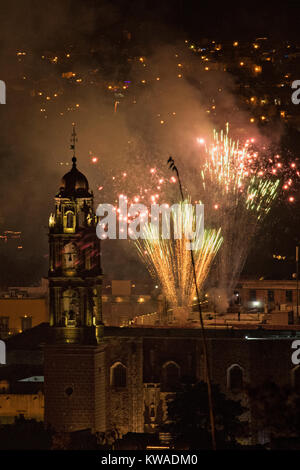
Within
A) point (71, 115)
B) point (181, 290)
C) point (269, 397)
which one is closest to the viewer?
point (269, 397)

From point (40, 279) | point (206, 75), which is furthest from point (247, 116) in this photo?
point (40, 279)

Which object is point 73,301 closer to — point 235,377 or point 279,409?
point 235,377

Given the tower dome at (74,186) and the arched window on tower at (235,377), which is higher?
the tower dome at (74,186)

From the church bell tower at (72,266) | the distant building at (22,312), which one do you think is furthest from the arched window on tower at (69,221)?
the distant building at (22,312)

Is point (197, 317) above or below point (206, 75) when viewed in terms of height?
below

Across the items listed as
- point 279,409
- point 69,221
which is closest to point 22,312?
point 69,221

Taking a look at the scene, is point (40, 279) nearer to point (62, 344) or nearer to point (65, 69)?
point (65, 69)

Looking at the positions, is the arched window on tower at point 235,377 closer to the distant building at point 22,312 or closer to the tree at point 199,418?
the tree at point 199,418
